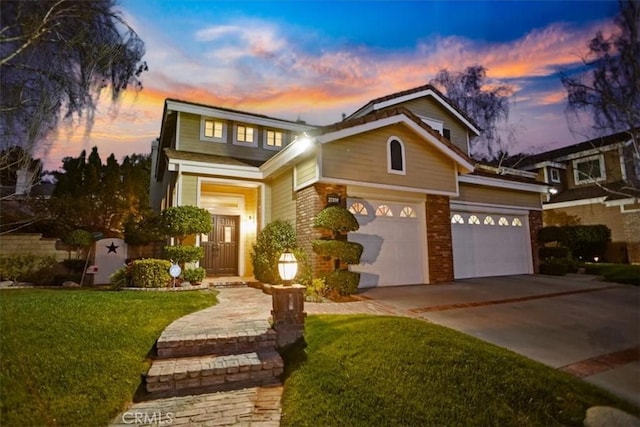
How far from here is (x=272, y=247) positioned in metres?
8.91

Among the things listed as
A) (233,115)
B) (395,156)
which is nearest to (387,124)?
(395,156)

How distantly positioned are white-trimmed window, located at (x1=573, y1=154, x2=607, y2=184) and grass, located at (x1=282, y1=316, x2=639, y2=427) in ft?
62.4

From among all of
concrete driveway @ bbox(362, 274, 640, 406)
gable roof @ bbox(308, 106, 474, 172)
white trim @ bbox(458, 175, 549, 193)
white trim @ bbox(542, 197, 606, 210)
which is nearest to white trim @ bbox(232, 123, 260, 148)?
gable roof @ bbox(308, 106, 474, 172)

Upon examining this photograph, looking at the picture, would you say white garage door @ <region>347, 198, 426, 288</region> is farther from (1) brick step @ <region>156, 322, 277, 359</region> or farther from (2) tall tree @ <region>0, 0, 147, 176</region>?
(2) tall tree @ <region>0, 0, 147, 176</region>

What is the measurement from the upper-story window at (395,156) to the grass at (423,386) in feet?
18.5

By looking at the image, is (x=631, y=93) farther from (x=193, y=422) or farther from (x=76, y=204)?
(x=76, y=204)

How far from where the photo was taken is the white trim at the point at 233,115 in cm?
1077

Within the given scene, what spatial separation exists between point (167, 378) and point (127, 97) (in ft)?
18.9

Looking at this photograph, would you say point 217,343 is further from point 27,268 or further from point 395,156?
point 27,268

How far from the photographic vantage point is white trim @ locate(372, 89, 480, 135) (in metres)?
12.5

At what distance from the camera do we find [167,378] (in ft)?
11.3

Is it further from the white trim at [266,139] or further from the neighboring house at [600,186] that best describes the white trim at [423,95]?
the neighboring house at [600,186]

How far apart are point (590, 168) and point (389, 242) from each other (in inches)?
682

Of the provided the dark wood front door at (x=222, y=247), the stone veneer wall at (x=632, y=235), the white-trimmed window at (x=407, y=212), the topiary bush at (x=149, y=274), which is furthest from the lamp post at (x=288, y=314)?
the stone veneer wall at (x=632, y=235)
